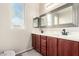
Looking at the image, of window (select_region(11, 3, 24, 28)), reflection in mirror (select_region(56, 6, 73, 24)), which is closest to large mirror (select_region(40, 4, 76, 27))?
reflection in mirror (select_region(56, 6, 73, 24))

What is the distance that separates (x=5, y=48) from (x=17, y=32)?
0.26 metres

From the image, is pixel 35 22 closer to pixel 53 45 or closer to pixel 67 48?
pixel 53 45

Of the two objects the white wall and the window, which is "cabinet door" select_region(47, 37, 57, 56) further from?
the window

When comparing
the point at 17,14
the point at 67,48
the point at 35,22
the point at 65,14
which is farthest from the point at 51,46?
the point at 17,14

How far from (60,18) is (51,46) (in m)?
0.43

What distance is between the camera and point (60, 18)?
6.13ft

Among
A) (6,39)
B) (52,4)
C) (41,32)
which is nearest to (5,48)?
(6,39)

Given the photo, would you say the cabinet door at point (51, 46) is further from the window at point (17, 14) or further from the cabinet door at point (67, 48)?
the window at point (17, 14)

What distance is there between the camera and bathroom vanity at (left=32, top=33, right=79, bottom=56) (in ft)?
5.13

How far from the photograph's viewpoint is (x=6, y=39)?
5.51ft

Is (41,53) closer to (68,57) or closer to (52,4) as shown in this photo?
(68,57)

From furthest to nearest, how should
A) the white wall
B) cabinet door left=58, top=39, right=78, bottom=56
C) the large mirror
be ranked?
1. the large mirror
2. the white wall
3. cabinet door left=58, top=39, right=78, bottom=56

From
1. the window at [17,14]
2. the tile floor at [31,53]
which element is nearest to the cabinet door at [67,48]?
the tile floor at [31,53]

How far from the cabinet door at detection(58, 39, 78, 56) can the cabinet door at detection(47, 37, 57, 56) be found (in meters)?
0.08
